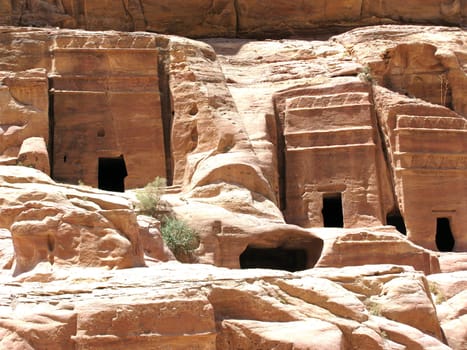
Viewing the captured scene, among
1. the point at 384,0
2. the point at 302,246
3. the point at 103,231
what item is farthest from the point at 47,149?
the point at 384,0

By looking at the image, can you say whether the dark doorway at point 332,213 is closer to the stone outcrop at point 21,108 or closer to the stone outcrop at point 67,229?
the stone outcrop at point 21,108

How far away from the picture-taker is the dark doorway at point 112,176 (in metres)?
25.9

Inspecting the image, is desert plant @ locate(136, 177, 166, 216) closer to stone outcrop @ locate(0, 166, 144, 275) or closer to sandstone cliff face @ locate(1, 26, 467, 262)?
sandstone cliff face @ locate(1, 26, 467, 262)

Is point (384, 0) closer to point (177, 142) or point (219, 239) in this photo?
point (177, 142)

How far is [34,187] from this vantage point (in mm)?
15289

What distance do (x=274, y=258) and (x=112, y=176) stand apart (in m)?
6.08

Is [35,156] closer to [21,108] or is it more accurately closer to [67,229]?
[21,108]

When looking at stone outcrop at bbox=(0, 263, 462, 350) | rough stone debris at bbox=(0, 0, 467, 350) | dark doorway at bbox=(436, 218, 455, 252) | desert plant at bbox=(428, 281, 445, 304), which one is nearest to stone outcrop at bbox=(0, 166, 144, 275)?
rough stone debris at bbox=(0, 0, 467, 350)

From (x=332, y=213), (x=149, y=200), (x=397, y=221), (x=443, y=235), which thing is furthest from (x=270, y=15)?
(x=149, y=200)

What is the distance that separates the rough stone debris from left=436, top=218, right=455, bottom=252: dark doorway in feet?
0.16

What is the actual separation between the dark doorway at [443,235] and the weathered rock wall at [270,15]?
886 centimetres

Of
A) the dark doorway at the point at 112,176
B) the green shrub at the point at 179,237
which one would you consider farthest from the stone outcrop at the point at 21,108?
the green shrub at the point at 179,237

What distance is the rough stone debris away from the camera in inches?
493

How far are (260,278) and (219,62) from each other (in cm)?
1484
